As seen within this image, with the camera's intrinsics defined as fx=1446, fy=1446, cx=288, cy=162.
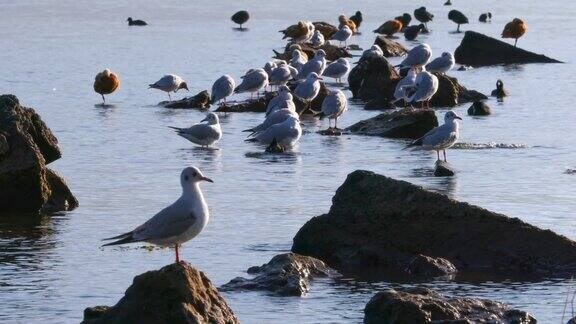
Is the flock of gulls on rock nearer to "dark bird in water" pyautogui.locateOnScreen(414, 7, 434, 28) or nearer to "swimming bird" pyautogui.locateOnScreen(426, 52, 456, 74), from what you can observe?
"swimming bird" pyautogui.locateOnScreen(426, 52, 456, 74)

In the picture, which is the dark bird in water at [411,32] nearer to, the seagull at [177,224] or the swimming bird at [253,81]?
the swimming bird at [253,81]

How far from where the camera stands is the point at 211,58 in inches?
1829

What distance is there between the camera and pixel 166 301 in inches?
405

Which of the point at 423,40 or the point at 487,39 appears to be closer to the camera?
the point at 487,39

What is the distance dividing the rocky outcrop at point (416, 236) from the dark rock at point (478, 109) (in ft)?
49.0

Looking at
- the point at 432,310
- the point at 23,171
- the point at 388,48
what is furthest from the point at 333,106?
the point at 388,48

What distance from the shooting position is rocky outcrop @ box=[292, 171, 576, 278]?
550 inches

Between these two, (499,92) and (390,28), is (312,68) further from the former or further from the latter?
(390,28)

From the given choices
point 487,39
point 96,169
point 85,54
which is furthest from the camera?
point 85,54

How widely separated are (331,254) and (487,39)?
99.6 feet

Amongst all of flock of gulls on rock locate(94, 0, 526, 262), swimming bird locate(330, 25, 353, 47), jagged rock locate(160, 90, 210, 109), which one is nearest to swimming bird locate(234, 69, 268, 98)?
flock of gulls on rock locate(94, 0, 526, 262)

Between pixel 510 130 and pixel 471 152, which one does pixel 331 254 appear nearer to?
pixel 471 152

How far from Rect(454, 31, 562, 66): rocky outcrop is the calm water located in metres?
0.80

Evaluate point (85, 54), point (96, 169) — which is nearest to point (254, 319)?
point (96, 169)
